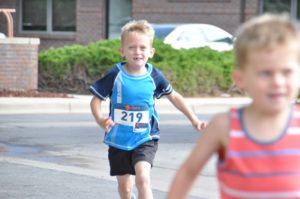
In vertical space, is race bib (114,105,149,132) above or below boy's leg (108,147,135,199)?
above

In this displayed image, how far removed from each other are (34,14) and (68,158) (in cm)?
2581

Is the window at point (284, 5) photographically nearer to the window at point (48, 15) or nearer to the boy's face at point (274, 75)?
the window at point (48, 15)

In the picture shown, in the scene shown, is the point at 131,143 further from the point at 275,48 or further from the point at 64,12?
the point at 64,12

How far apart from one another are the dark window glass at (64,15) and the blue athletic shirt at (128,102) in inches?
1164

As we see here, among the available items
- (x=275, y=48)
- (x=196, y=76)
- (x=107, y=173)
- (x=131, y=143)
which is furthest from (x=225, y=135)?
(x=196, y=76)

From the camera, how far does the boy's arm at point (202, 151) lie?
377cm

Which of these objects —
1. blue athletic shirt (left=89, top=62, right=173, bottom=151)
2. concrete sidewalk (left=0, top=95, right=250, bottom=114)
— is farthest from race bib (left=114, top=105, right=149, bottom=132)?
concrete sidewalk (left=0, top=95, right=250, bottom=114)

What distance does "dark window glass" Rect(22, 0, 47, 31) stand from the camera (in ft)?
122

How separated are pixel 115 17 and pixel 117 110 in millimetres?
29082

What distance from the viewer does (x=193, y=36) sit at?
91.2 feet

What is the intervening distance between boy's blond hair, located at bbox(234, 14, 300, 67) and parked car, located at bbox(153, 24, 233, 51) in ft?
74.8

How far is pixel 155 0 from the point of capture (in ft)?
116

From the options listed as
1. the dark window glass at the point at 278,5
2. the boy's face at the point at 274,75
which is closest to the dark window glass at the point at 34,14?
the dark window glass at the point at 278,5

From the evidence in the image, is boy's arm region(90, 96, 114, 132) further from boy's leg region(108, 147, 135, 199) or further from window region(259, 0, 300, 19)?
window region(259, 0, 300, 19)
